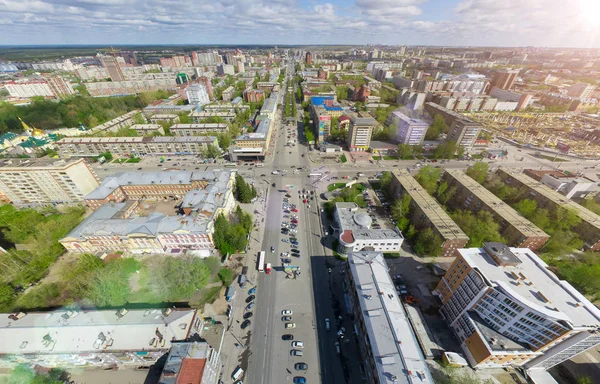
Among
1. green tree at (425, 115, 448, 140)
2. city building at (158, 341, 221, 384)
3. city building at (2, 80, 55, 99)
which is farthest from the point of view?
city building at (2, 80, 55, 99)

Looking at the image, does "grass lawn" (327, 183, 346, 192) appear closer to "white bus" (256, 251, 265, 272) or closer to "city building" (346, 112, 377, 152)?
"city building" (346, 112, 377, 152)

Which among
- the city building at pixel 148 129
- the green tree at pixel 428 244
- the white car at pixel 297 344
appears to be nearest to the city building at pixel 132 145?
the city building at pixel 148 129

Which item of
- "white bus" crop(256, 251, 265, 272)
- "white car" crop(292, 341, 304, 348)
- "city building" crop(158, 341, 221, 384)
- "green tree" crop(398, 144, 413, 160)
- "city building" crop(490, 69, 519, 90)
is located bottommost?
"white car" crop(292, 341, 304, 348)

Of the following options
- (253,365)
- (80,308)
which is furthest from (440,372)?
(80,308)

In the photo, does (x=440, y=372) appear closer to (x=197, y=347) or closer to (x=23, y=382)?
(x=197, y=347)

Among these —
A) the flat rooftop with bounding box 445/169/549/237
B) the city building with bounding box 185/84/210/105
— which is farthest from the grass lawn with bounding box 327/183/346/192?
→ the city building with bounding box 185/84/210/105

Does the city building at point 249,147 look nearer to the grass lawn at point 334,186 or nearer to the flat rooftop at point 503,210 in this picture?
the grass lawn at point 334,186

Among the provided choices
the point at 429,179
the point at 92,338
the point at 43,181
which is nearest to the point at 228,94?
the point at 43,181
